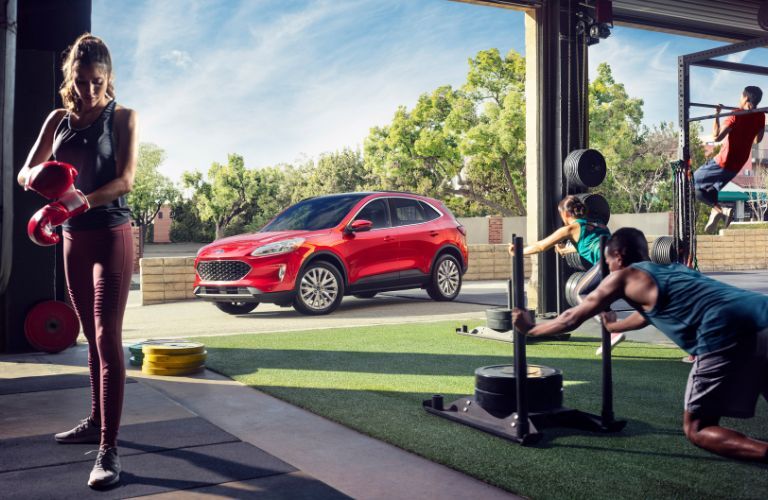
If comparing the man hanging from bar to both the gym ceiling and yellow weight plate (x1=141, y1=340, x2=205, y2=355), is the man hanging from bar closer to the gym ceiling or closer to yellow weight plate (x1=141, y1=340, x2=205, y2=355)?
the gym ceiling

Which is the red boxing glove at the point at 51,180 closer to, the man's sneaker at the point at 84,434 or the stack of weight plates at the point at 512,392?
the man's sneaker at the point at 84,434

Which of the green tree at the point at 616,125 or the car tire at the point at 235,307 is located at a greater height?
the green tree at the point at 616,125

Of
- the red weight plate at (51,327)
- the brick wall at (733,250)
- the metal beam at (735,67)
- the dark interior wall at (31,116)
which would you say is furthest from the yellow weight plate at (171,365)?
the brick wall at (733,250)

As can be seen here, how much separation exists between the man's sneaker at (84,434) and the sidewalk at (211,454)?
0.13 feet

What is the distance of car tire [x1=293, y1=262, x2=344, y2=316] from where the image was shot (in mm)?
9727

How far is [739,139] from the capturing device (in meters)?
6.91

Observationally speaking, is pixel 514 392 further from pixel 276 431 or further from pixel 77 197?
pixel 77 197

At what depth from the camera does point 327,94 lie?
65375 mm

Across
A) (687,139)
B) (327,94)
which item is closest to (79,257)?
(687,139)

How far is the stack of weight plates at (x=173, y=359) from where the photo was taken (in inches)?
222

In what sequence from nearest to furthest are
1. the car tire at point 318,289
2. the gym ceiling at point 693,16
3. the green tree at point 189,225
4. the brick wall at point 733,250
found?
the car tire at point 318,289 → the gym ceiling at point 693,16 → the brick wall at point 733,250 → the green tree at point 189,225

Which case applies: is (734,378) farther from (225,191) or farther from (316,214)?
(225,191)

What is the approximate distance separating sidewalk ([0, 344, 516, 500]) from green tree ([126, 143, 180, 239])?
1809 inches

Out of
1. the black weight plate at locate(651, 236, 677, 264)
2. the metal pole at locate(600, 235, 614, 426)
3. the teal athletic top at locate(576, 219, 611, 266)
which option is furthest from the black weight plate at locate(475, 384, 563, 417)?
the black weight plate at locate(651, 236, 677, 264)
